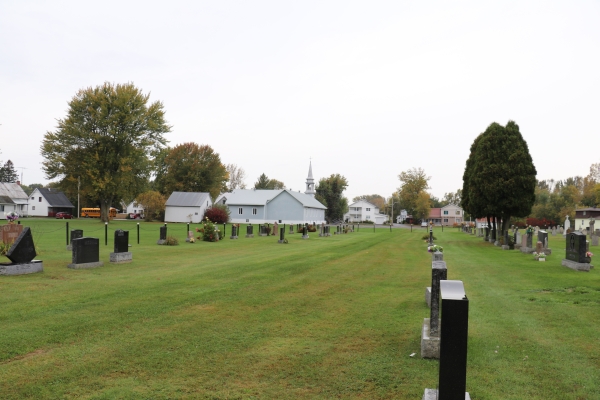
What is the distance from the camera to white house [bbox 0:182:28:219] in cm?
6769

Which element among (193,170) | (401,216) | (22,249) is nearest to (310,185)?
(193,170)

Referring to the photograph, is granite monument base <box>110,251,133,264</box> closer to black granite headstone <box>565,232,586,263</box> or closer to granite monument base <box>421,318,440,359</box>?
granite monument base <box>421,318,440,359</box>

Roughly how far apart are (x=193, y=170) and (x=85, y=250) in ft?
226

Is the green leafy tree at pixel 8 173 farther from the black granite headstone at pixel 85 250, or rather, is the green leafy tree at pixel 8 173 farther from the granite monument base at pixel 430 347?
the granite monument base at pixel 430 347

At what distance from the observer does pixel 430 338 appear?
6.11m

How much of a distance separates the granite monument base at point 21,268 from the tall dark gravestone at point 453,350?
11.6 meters

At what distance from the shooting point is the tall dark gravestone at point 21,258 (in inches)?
465

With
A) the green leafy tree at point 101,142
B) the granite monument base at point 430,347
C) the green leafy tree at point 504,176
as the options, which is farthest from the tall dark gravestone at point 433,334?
the green leafy tree at point 101,142

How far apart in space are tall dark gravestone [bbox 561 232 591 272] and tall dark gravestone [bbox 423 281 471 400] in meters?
13.3

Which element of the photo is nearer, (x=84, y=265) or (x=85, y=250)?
(x=84, y=265)

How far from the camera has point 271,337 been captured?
6914mm

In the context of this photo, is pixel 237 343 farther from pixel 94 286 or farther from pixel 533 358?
pixel 94 286

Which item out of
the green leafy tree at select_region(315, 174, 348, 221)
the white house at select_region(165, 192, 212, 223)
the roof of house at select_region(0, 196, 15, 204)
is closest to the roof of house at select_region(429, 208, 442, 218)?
the green leafy tree at select_region(315, 174, 348, 221)

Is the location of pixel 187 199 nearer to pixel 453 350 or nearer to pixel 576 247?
pixel 576 247
